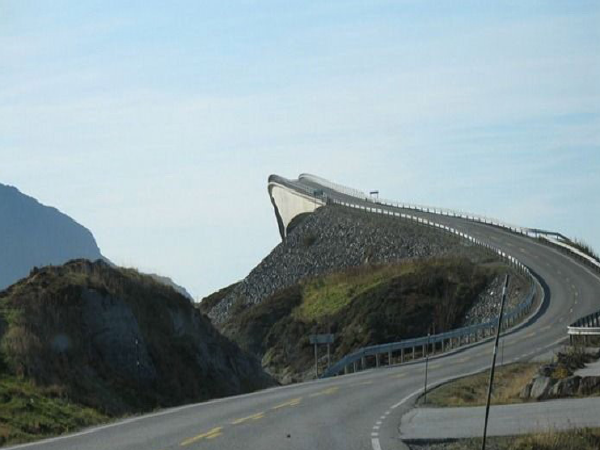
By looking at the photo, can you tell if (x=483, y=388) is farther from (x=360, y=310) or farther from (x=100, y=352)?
(x=360, y=310)

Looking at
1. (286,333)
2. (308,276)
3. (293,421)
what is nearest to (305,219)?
(308,276)

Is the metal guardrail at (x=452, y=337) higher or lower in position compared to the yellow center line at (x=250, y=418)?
higher

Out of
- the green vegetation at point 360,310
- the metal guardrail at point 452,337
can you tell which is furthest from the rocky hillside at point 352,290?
the metal guardrail at point 452,337

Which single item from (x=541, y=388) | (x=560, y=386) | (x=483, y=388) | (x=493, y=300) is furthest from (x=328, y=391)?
(x=493, y=300)

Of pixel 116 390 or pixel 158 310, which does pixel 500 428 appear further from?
pixel 158 310

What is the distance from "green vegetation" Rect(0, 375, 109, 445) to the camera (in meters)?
22.9

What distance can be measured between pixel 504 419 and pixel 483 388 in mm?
12836

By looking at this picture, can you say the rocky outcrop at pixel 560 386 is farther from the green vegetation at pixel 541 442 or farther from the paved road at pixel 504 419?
the green vegetation at pixel 541 442

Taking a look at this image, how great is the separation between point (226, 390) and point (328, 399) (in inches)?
402

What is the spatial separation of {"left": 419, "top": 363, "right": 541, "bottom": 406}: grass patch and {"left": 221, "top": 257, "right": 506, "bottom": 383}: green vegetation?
28392mm

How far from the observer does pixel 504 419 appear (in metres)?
23.0

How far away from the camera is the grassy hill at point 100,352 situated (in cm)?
2727

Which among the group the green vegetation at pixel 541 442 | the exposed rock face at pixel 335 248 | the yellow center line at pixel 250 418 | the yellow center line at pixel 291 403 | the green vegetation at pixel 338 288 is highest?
the exposed rock face at pixel 335 248

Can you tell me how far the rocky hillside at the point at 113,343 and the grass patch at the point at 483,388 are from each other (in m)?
7.33
